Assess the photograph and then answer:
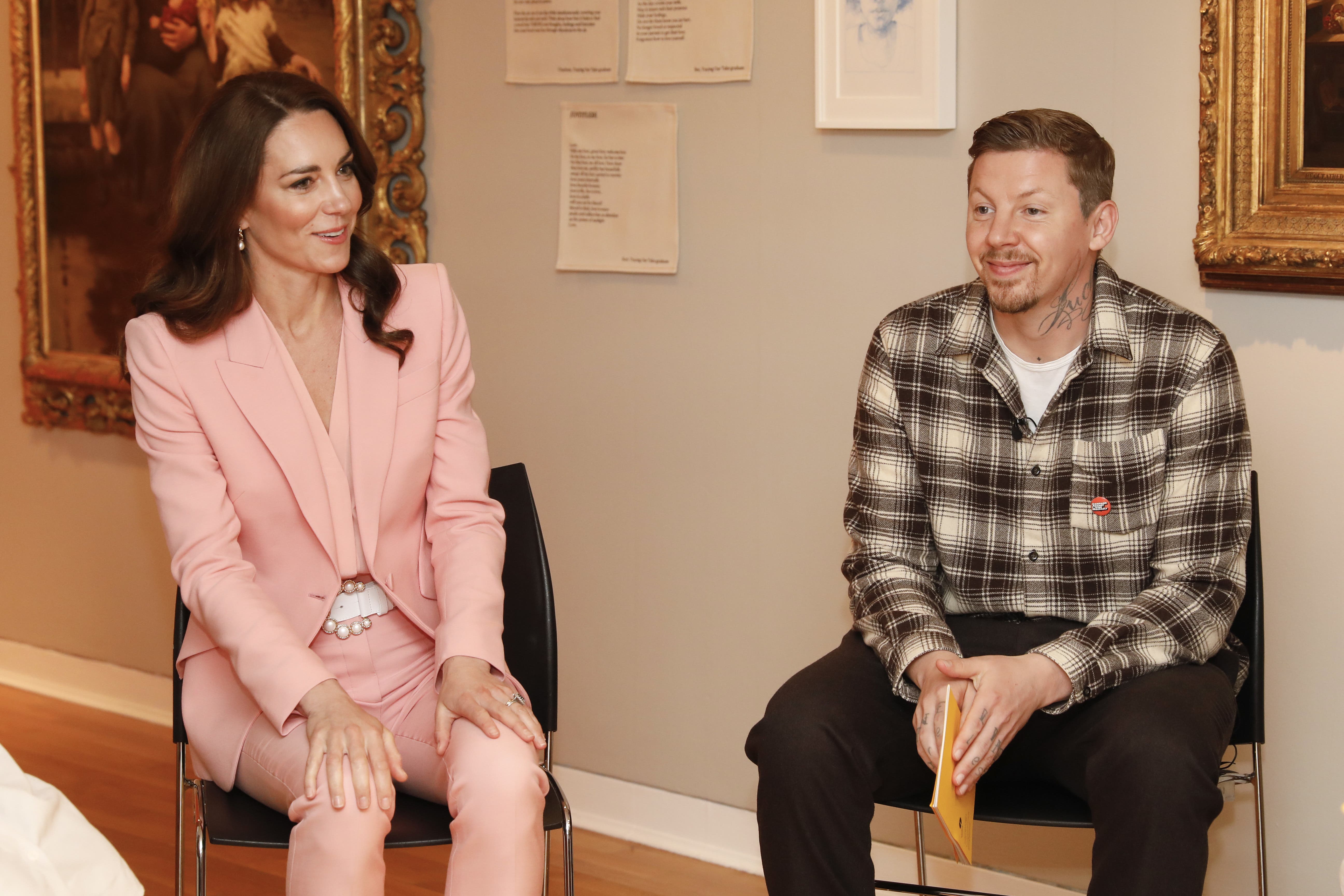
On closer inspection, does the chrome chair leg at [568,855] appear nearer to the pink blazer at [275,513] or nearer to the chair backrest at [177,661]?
the pink blazer at [275,513]

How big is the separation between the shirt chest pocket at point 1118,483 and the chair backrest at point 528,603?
0.84m

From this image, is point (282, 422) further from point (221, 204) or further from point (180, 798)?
point (180, 798)

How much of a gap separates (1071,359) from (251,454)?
129 centimetres

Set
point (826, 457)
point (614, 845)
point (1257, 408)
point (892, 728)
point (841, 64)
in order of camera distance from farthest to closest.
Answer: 1. point (614, 845)
2. point (826, 457)
3. point (841, 64)
4. point (1257, 408)
5. point (892, 728)

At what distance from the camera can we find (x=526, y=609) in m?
2.33

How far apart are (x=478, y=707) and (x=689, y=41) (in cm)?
156

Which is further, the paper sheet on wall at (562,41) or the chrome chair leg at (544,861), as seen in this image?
the paper sheet on wall at (562,41)

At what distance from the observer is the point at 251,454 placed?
7.16 feet

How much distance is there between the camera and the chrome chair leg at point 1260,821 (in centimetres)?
218

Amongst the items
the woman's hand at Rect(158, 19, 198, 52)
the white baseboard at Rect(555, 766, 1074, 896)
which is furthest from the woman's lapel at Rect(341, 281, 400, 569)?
the woman's hand at Rect(158, 19, 198, 52)

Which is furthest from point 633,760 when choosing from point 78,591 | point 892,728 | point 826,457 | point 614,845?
point 78,591

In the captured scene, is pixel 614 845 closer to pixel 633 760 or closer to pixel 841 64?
pixel 633 760

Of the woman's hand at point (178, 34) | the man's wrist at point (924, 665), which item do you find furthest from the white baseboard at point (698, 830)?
the woman's hand at point (178, 34)

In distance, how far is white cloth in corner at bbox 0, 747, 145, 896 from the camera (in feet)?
4.32
